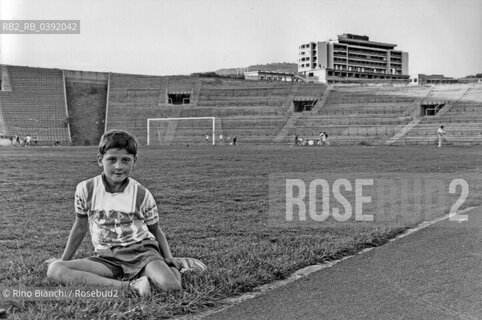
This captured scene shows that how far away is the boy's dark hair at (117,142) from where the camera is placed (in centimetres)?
391

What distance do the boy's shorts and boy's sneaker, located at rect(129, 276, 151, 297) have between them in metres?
0.19

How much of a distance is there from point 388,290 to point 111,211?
7.08 feet

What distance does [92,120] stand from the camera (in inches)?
2194

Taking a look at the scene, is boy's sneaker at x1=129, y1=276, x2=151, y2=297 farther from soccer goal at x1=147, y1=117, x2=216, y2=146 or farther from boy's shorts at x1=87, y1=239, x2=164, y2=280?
soccer goal at x1=147, y1=117, x2=216, y2=146

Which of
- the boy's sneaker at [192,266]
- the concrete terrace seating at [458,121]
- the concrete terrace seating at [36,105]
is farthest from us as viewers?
the concrete terrace seating at [36,105]

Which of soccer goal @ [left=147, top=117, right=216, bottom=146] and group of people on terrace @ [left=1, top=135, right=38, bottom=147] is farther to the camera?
soccer goal @ [left=147, top=117, right=216, bottom=146]

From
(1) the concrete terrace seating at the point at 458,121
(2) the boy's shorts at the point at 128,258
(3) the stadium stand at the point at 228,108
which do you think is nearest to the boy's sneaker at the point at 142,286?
(2) the boy's shorts at the point at 128,258

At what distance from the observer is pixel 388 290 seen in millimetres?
3928

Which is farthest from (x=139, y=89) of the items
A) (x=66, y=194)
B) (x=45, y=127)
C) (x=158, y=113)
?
(x=66, y=194)

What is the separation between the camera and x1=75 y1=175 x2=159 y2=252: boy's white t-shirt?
13.2ft

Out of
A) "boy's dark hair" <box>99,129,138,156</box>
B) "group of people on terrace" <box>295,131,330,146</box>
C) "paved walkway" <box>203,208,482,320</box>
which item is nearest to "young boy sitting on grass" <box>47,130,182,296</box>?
"boy's dark hair" <box>99,129,138,156</box>

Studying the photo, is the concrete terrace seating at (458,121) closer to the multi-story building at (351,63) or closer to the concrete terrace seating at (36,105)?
the multi-story building at (351,63)

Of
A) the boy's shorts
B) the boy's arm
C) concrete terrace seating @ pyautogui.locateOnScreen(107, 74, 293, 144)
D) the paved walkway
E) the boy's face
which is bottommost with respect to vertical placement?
the paved walkway

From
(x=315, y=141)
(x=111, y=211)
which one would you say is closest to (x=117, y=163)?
(x=111, y=211)
